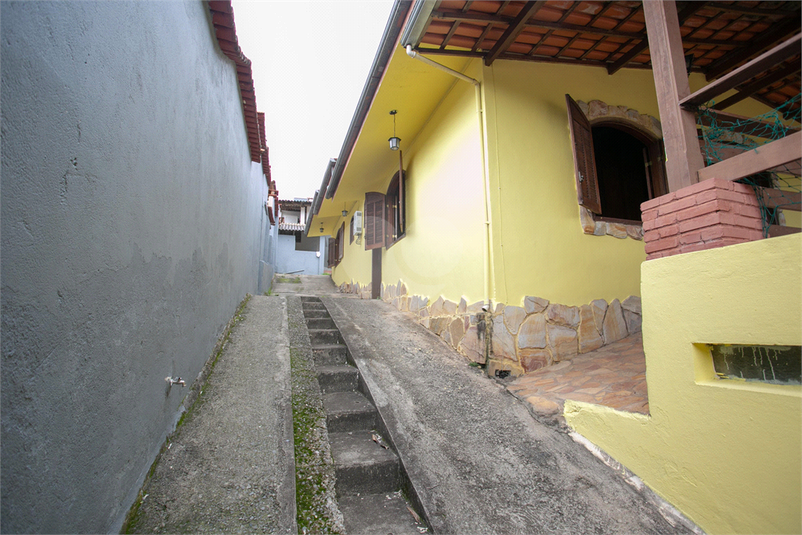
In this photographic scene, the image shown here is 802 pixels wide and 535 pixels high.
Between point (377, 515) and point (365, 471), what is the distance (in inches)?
10.6

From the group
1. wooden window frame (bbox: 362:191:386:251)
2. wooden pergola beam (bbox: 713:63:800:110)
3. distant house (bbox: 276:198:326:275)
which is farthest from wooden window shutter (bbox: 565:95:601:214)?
distant house (bbox: 276:198:326:275)

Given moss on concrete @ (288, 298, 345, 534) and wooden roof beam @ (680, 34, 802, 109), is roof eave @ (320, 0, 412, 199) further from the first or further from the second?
moss on concrete @ (288, 298, 345, 534)

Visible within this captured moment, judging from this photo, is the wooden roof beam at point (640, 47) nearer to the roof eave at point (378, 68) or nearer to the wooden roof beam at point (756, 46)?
the wooden roof beam at point (756, 46)

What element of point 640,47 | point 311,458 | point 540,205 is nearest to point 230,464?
point 311,458

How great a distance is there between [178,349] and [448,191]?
353cm

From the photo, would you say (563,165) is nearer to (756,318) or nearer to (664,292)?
(664,292)

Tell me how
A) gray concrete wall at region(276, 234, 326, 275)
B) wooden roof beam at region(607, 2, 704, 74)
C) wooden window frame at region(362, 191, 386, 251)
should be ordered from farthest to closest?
gray concrete wall at region(276, 234, 326, 275), wooden window frame at region(362, 191, 386, 251), wooden roof beam at region(607, 2, 704, 74)

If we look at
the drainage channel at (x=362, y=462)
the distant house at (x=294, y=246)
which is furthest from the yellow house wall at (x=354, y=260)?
the distant house at (x=294, y=246)

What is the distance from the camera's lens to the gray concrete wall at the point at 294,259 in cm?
2000

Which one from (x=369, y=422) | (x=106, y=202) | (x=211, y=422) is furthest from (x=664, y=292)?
(x=211, y=422)

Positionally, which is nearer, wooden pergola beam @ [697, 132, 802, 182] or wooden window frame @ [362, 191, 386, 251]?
wooden pergola beam @ [697, 132, 802, 182]

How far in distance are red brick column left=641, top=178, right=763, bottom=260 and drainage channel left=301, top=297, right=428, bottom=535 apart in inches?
82.9

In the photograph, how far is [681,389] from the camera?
2.06m

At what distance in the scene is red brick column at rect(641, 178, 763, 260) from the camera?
2014 millimetres
